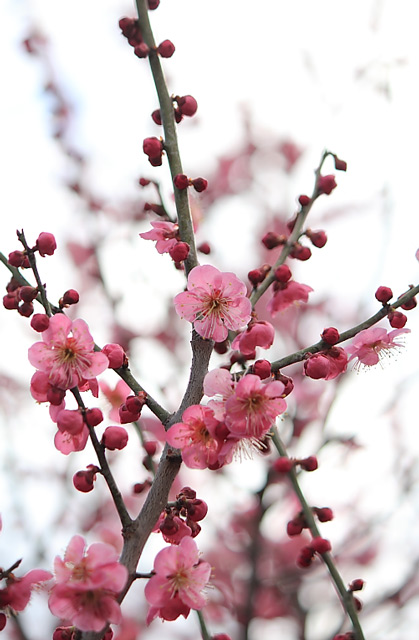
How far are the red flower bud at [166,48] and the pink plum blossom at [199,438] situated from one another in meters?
0.94

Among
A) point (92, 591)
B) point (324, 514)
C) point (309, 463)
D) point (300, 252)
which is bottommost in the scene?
point (92, 591)

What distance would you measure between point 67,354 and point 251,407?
1.40ft

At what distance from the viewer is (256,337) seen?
1444 mm

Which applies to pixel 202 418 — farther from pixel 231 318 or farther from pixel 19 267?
pixel 19 267

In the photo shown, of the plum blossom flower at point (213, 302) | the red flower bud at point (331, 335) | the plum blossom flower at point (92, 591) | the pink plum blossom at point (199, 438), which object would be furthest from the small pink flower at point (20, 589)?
the red flower bud at point (331, 335)

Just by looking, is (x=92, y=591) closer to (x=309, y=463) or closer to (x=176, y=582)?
(x=176, y=582)

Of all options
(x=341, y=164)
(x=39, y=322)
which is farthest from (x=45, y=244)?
(x=341, y=164)

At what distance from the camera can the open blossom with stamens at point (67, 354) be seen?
137cm

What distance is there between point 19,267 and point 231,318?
1.76 ft

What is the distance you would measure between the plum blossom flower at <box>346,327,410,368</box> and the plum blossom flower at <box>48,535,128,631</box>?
83 centimetres

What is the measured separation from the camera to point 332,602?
4.05 metres

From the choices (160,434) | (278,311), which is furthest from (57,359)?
(160,434)

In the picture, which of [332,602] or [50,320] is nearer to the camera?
[50,320]

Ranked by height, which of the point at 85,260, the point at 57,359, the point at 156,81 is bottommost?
the point at 57,359
